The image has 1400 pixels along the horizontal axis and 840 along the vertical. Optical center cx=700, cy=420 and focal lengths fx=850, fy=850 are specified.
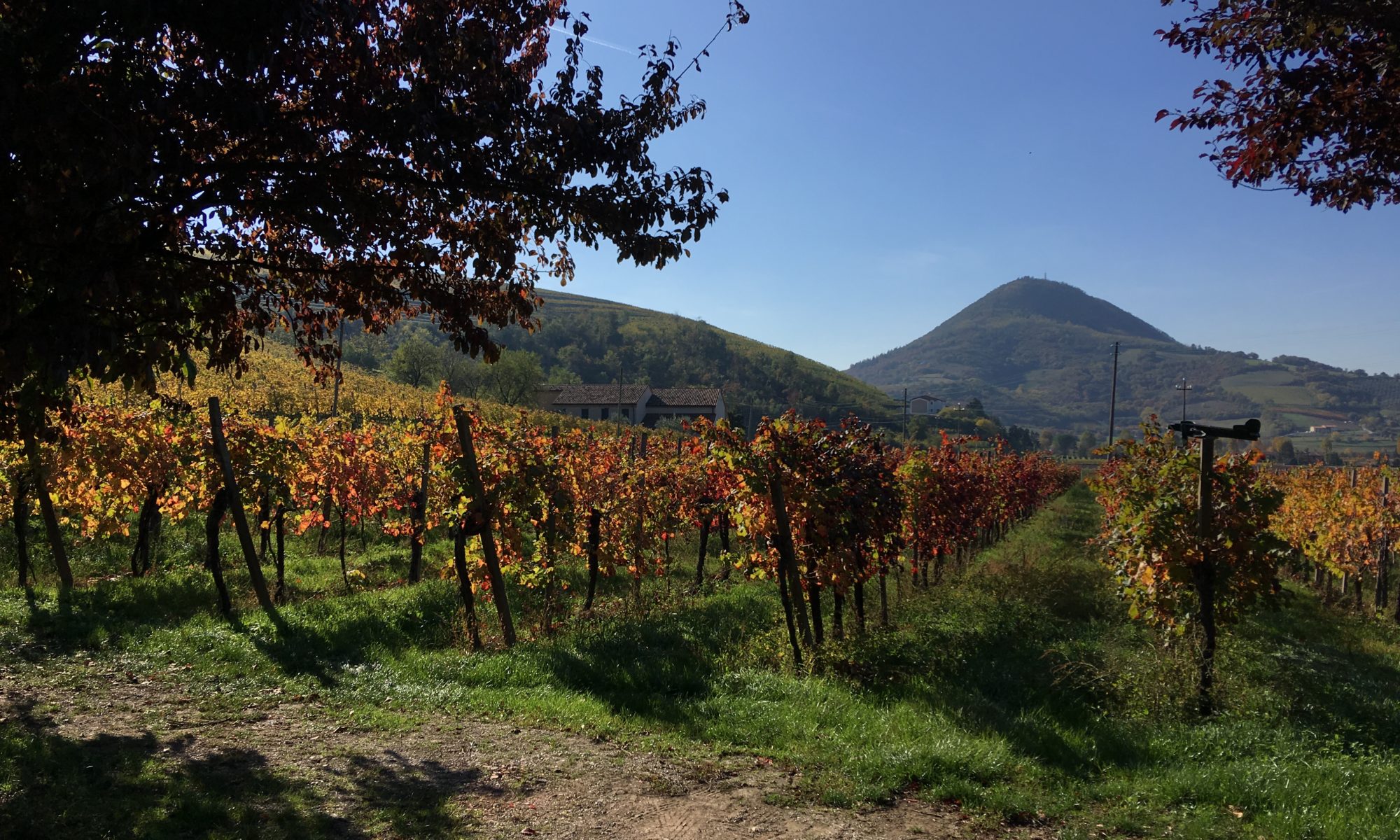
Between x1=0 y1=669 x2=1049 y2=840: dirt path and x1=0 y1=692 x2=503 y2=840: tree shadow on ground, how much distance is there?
2 cm

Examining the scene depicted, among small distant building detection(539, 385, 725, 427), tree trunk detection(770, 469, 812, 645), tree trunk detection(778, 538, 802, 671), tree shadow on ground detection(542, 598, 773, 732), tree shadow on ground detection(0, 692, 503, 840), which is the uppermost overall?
small distant building detection(539, 385, 725, 427)

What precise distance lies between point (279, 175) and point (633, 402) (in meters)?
72.4

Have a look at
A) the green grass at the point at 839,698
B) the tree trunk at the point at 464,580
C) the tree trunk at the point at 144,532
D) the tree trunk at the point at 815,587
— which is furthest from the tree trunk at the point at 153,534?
the tree trunk at the point at 815,587

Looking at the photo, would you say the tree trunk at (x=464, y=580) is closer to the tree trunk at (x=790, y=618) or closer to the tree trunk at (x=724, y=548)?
the tree trunk at (x=724, y=548)

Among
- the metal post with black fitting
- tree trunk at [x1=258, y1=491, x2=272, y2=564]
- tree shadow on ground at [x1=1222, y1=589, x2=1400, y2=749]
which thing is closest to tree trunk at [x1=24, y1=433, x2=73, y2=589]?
tree trunk at [x1=258, y1=491, x2=272, y2=564]

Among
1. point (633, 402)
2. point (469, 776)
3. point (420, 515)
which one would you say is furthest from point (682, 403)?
point (469, 776)

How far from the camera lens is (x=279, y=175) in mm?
5148

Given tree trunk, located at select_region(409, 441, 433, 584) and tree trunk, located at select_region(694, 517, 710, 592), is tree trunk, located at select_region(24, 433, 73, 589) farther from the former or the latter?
tree trunk, located at select_region(694, 517, 710, 592)

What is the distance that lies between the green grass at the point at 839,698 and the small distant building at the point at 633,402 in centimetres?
6673

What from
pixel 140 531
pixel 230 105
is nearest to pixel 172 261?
pixel 230 105

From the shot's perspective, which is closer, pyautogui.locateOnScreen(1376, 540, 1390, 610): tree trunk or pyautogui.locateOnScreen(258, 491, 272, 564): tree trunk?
pyautogui.locateOnScreen(258, 491, 272, 564): tree trunk

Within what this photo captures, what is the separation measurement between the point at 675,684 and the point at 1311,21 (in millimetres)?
6672

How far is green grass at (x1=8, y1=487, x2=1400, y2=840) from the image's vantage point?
5121 mm

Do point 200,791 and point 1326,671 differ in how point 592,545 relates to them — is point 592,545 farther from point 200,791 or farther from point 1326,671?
point 1326,671
